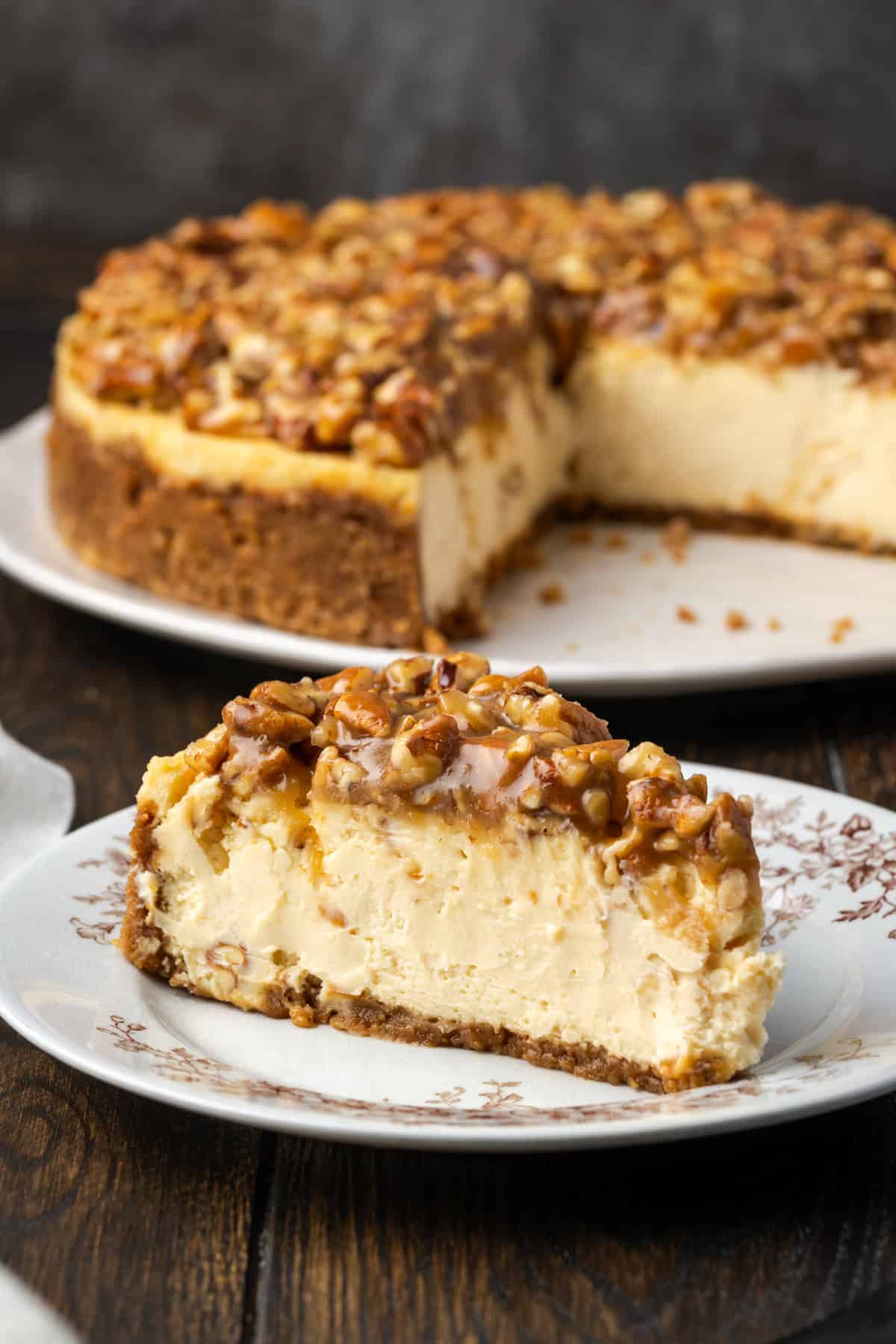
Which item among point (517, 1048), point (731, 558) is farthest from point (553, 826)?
point (731, 558)

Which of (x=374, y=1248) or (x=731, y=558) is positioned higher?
(x=374, y=1248)

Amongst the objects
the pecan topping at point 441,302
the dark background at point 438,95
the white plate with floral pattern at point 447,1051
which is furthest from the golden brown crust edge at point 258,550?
the dark background at point 438,95

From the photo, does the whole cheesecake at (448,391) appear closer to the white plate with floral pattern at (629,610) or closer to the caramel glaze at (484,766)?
the white plate with floral pattern at (629,610)

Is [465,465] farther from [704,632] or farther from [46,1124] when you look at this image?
[46,1124]

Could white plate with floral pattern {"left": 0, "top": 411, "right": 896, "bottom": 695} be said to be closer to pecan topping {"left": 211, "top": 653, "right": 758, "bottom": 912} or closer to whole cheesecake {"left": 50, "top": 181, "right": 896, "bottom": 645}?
whole cheesecake {"left": 50, "top": 181, "right": 896, "bottom": 645}

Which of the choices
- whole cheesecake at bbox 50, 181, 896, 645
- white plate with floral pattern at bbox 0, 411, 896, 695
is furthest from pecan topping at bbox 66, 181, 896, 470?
white plate with floral pattern at bbox 0, 411, 896, 695

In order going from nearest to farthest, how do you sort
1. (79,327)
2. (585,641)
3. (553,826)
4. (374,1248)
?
(374,1248)
(553,826)
(585,641)
(79,327)

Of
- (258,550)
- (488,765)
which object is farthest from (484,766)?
(258,550)
